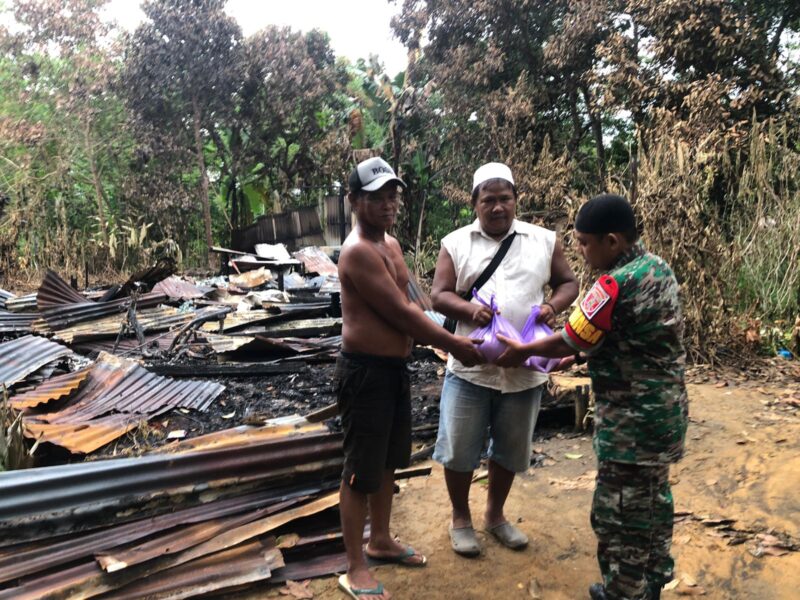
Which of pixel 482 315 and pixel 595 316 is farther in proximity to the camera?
pixel 482 315

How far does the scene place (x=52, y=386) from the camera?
15.2ft

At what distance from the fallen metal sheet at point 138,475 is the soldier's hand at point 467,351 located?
3.26 feet

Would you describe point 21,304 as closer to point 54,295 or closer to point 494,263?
point 54,295

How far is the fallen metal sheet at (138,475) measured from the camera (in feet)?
8.25

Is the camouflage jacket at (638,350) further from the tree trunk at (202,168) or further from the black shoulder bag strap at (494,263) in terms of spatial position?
the tree trunk at (202,168)

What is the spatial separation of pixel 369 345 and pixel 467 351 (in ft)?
1.44

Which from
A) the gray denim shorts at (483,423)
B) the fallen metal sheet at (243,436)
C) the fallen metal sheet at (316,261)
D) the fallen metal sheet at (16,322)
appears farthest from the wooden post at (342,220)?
the gray denim shorts at (483,423)

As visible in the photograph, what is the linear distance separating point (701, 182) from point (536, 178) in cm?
491

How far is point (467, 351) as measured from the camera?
2.57m

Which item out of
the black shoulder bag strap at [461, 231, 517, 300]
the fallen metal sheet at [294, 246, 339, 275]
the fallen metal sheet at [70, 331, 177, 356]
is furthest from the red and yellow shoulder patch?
the fallen metal sheet at [294, 246, 339, 275]

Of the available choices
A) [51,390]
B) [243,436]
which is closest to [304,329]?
[51,390]

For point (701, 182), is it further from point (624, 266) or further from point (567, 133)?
point (567, 133)

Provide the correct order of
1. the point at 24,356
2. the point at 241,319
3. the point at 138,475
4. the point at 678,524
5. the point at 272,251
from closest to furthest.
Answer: the point at 138,475, the point at 678,524, the point at 24,356, the point at 241,319, the point at 272,251

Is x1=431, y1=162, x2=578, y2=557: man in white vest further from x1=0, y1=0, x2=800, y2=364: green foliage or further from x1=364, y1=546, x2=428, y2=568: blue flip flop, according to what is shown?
x1=0, y1=0, x2=800, y2=364: green foliage
